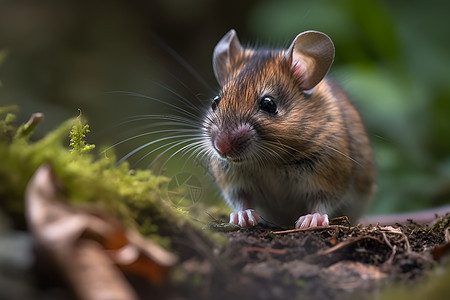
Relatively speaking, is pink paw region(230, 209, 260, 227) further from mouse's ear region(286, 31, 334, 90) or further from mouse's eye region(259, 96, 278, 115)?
mouse's ear region(286, 31, 334, 90)

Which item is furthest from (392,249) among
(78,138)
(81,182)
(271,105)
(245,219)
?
(78,138)

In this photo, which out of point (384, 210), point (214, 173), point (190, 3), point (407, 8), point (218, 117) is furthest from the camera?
point (190, 3)

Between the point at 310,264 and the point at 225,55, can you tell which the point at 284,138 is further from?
the point at 310,264

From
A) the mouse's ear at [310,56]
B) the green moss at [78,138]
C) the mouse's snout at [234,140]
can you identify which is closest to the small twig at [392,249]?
the mouse's snout at [234,140]

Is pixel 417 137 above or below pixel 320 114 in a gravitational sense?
below

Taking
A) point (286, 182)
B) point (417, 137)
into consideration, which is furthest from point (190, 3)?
point (286, 182)

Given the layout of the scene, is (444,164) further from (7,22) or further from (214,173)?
(7,22)
